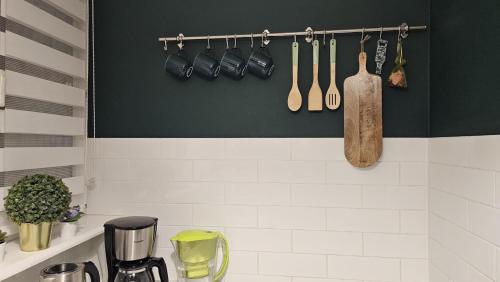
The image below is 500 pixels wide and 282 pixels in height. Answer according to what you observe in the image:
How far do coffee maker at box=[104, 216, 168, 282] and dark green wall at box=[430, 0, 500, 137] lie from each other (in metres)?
1.08

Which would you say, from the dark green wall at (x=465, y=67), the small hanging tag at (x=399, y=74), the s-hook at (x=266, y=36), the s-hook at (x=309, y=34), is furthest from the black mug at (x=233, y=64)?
the dark green wall at (x=465, y=67)

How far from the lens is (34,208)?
44.5 inches

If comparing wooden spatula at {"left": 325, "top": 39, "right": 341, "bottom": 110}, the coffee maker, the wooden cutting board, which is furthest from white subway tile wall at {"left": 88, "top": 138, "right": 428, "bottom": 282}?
the coffee maker

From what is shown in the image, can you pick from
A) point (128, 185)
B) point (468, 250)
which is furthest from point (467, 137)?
point (128, 185)

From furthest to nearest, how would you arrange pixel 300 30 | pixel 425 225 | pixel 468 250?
pixel 300 30 < pixel 425 225 < pixel 468 250

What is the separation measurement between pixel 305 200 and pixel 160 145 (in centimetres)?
64

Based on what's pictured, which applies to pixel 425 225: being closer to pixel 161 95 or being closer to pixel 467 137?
pixel 467 137

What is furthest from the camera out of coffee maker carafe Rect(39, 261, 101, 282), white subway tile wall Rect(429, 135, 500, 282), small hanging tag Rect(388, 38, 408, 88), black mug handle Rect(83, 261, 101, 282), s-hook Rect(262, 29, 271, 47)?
s-hook Rect(262, 29, 271, 47)

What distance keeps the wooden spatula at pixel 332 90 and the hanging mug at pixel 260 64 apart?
0.24 m

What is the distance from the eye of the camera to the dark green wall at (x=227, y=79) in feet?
4.89

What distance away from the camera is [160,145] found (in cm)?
162

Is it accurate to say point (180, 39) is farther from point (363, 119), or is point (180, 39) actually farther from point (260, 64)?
point (363, 119)

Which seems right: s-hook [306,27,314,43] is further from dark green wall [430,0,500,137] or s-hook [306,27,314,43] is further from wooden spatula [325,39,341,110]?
dark green wall [430,0,500,137]

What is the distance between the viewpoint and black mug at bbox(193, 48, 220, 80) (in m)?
→ 1.55
